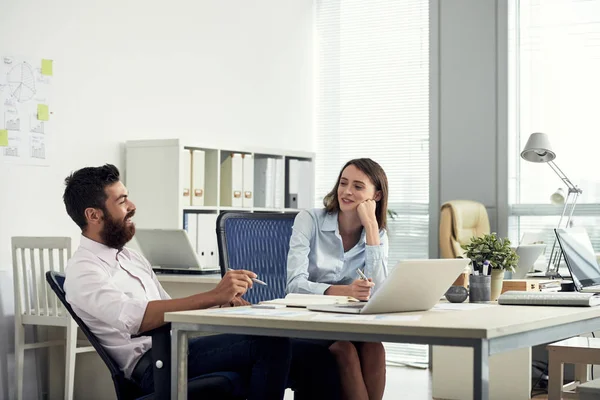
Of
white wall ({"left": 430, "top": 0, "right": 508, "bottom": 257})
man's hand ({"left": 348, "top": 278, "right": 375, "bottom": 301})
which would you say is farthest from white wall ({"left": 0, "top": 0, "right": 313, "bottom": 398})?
man's hand ({"left": 348, "top": 278, "right": 375, "bottom": 301})

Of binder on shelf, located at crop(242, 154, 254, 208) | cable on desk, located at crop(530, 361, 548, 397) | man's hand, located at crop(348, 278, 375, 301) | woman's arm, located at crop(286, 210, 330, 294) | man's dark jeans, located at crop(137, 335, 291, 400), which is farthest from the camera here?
binder on shelf, located at crop(242, 154, 254, 208)

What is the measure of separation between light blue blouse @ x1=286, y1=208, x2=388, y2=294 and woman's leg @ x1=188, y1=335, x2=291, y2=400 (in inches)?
26.5

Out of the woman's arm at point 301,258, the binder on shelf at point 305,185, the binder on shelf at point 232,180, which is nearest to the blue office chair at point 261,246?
the woman's arm at point 301,258

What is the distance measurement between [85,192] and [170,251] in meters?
2.09

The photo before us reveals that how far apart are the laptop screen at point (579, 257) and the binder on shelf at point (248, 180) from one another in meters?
2.40

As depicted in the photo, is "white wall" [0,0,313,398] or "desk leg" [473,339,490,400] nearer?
"desk leg" [473,339,490,400]

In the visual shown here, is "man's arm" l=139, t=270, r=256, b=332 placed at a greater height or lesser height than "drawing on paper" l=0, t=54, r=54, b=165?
lesser

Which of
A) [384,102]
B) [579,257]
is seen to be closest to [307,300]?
[579,257]

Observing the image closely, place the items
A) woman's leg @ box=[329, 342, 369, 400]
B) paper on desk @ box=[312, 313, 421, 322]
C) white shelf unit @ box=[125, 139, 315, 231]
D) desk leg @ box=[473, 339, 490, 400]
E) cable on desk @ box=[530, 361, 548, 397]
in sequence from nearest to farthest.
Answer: desk leg @ box=[473, 339, 490, 400] < paper on desk @ box=[312, 313, 421, 322] < woman's leg @ box=[329, 342, 369, 400] < white shelf unit @ box=[125, 139, 315, 231] < cable on desk @ box=[530, 361, 548, 397]

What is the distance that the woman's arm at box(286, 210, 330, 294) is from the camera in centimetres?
310

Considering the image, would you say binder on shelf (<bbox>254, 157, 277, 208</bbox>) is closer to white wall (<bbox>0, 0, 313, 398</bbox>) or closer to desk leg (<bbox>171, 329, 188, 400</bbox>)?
white wall (<bbox>0, 0, 313, 398</bbox>)

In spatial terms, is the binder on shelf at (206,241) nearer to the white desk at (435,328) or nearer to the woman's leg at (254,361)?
the woman's leg at (254,361)

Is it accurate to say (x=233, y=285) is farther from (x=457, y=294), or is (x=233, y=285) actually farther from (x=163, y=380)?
(x=457, y=294)

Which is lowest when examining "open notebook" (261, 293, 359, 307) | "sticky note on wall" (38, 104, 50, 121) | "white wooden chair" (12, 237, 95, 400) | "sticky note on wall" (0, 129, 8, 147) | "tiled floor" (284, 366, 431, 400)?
"tiled floor" (284, 366, 431, 400)
